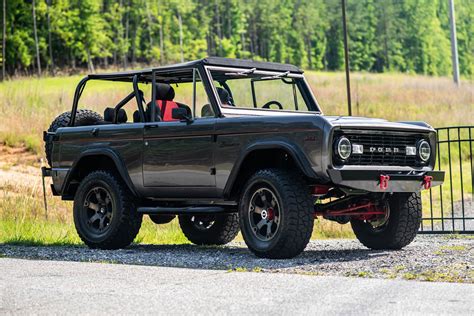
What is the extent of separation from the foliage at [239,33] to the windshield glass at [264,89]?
69.9 meters

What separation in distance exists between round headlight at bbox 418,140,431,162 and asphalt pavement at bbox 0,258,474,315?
2.76 meters

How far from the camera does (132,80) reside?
42.1 feet

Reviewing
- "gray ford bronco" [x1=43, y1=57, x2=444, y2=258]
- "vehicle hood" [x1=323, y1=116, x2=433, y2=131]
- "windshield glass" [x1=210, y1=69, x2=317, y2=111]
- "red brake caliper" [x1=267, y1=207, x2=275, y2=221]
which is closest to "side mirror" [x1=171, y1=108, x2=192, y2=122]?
"gray ford bronco" [x1=43, y1=57, x2=444, y2=258]

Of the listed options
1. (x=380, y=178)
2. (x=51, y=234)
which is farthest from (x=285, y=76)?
(x=51, y=234)

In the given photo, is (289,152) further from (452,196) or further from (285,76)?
(452,196)

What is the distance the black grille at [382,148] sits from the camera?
10.4 m

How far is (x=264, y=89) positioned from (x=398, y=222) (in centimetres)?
244

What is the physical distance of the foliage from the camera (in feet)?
278

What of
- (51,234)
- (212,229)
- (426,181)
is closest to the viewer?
(426,181)

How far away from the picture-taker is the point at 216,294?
802 cm

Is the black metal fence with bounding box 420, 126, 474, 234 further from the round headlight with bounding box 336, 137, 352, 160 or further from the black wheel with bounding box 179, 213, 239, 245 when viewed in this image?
the round headlight with bounding box 336, 137, 352, 160

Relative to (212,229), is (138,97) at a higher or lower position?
higher

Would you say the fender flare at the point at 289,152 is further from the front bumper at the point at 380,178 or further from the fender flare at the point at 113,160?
the fender flare at the point at 113,160

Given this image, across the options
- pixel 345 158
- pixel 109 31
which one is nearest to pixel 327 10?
pixel 109 31
